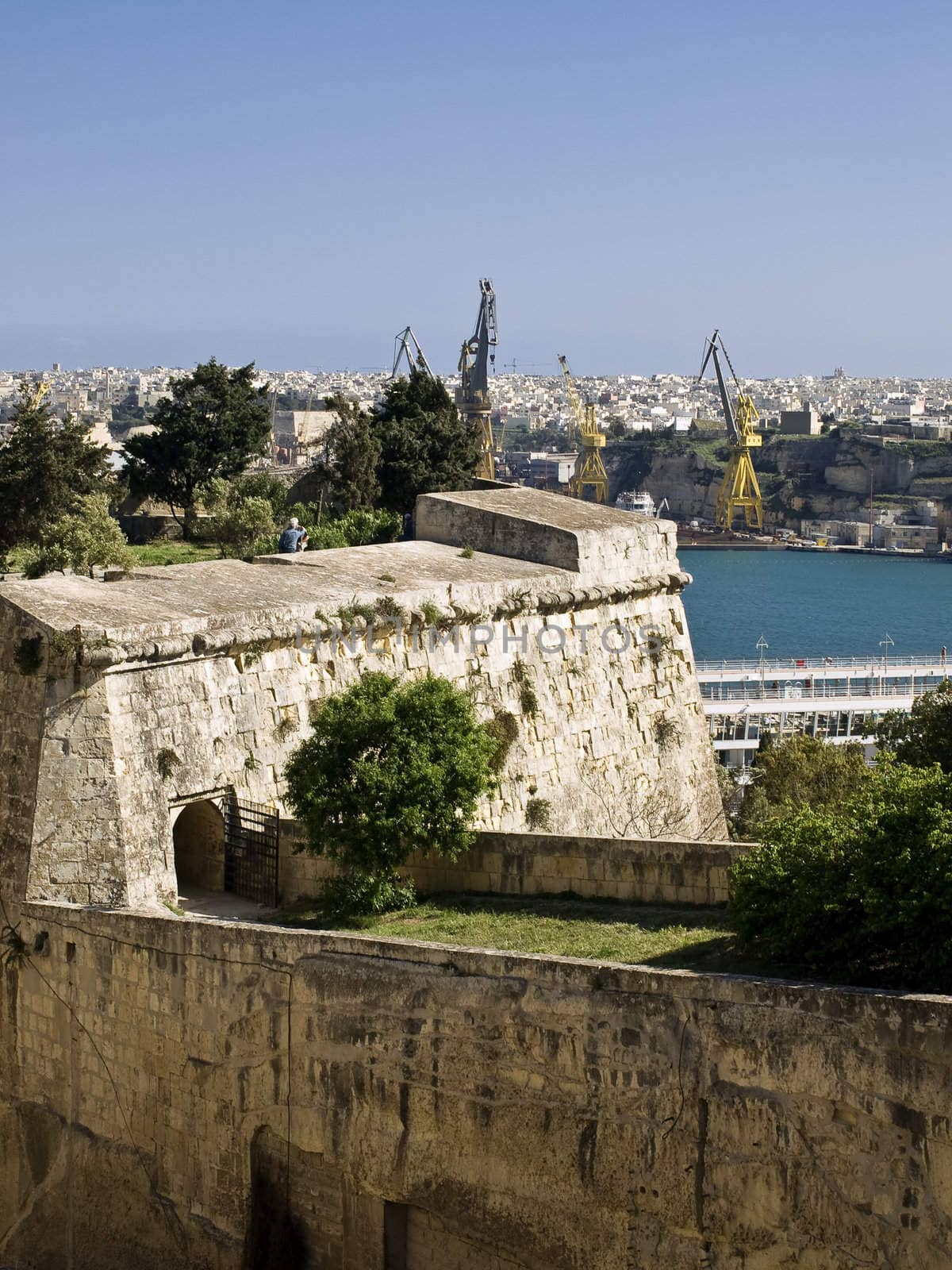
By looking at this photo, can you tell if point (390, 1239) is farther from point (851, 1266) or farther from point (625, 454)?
point (625, 454)

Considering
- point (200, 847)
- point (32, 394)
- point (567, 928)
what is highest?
point (32, 394)

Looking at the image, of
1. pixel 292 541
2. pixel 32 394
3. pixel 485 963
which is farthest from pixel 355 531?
pixel 485 963

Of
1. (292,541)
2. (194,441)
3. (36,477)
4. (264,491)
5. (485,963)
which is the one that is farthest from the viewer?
(194,441)

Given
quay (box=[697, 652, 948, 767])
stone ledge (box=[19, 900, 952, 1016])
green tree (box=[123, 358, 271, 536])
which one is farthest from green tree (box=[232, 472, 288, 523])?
quay (box=[697, 652, 948, 767])

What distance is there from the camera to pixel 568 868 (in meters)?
11.1

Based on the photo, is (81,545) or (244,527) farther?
(244,527)

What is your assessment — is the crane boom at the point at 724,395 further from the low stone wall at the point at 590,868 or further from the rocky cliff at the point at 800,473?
the low stone wall at the point at 590,868

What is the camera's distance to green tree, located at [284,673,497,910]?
1093cm

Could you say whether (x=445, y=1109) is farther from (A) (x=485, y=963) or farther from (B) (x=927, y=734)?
(B) (x=927, y=734)

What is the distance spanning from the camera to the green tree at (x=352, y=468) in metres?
21.6

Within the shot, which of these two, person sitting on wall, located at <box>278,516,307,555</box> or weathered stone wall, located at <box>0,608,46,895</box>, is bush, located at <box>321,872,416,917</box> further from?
person sitting on wall, located at <box>278,516,307,555</box>

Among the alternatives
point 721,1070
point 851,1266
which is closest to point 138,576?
point 721,1070

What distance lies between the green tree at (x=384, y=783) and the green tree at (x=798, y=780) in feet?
33.0

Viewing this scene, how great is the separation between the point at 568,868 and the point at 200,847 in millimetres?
2942
